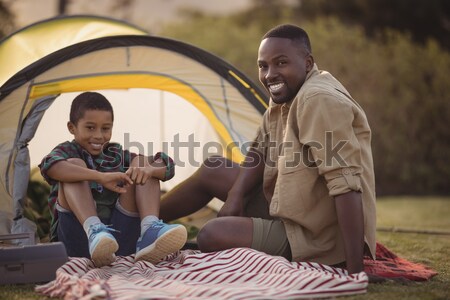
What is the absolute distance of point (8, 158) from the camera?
3416mm

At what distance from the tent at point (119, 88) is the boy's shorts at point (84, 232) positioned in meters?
0.41

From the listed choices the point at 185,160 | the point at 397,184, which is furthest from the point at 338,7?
the point at 185,160

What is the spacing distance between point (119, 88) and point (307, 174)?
1.79 m

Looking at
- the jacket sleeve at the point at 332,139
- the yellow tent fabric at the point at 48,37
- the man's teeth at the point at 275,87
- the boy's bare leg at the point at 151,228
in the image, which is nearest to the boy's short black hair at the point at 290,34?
the man's teeth at the point at 275,87

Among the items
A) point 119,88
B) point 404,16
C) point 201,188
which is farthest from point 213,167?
point 404,16

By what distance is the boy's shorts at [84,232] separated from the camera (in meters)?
3.04

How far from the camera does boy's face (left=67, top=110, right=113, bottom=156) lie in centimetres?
319

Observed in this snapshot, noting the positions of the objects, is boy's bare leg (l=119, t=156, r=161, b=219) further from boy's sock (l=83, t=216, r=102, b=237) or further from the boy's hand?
boy's sock (l=83, t=216, r=102, b=237)

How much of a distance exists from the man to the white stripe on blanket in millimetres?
124

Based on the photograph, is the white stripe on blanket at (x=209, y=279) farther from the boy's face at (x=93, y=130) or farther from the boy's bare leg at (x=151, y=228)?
the boy's face at (x=93, y=130)

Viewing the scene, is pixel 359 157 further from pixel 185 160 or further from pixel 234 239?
pixel 185 160

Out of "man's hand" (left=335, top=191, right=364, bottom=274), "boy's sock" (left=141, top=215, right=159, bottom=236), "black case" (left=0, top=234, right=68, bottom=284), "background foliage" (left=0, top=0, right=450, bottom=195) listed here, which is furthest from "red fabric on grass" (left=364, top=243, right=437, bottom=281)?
"background foliage" (left=0, top=0, right=450, bottom=195)

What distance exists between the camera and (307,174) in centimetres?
281

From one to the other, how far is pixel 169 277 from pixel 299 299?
0.61 meters
